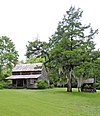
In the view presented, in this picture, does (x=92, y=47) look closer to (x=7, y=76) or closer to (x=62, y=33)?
(x=62, y=33)

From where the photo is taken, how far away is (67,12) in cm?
4088

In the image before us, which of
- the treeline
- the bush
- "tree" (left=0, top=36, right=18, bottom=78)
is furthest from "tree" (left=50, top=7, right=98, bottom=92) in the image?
"tree" (left=0, top=36, right=18, bottom=78)

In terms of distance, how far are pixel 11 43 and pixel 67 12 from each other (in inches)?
904

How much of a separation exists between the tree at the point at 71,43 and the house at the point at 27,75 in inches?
588

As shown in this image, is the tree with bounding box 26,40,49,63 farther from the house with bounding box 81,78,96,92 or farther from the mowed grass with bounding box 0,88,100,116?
the mowed grass with bounding box 0,88,100,116

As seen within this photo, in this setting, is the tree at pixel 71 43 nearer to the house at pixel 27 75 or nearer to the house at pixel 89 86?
the house at pixel 89 86

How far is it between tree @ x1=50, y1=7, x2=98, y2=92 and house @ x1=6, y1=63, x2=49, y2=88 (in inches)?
588

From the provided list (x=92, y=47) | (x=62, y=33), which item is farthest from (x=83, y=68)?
(x=62, y=33)

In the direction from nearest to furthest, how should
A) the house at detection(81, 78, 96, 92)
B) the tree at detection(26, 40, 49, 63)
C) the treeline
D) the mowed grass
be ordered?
the mowed grass → the treeline → the house at detection(81, 78, 96, 92) → the tree at detection(26, 40, 49, 63)

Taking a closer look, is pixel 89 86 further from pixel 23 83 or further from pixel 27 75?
pixel 23 83

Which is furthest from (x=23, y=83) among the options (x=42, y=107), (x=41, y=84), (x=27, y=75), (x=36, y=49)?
(x=42, y=107)

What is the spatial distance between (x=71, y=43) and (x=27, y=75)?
21.3 m

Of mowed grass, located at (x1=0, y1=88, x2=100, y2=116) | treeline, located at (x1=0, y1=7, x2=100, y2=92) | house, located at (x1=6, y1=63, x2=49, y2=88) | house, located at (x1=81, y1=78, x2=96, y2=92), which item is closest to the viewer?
mowed grass, located at (x1=0, y1=88, x2=100, y2=116)

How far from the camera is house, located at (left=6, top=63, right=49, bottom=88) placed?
54531mm
